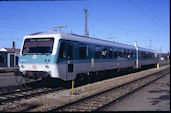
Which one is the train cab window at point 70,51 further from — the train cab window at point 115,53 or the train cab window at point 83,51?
the train cab window at point 115,53

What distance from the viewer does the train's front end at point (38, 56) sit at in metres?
11.3

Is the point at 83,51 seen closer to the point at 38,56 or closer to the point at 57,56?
the point at 57,56

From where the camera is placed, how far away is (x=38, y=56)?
11688 mm

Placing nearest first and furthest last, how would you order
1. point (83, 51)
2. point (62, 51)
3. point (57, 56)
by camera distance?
point (57, 56), point (62, 51), point (83, 51)

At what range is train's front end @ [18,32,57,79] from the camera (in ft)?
37.0

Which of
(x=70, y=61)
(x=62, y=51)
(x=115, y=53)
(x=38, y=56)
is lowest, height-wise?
(x=70, y=61)

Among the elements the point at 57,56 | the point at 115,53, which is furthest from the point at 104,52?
the point at 57,56

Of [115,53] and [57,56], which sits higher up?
[115,53]

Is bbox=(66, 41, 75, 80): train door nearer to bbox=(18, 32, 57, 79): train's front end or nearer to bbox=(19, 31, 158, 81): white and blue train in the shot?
bbox=(19, 31, 158, 81): white and blue train

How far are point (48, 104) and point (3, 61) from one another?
26600mm

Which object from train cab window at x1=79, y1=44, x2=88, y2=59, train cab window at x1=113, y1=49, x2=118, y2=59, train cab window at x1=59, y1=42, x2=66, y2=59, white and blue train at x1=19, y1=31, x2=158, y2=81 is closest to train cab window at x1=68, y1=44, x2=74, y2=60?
white and blue train at x1=19, y1=31, x2=158, y2=81

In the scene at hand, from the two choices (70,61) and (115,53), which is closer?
(70,61)

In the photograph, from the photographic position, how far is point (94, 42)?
15.1 m

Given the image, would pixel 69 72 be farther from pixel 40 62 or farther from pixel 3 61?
pixel 3 61
